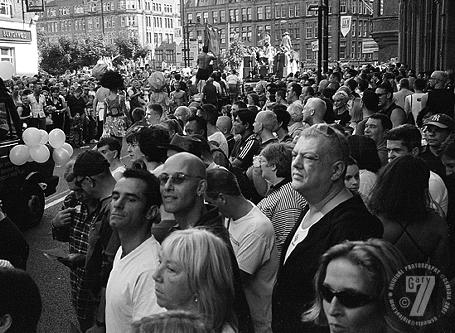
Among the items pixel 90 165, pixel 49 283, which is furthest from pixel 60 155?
pixel 90 165

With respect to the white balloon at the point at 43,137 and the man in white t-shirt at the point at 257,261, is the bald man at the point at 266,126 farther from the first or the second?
the man in white t-shirt at the point at 257,261

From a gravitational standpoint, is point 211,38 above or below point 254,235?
above

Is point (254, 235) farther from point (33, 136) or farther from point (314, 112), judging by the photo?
point (33, 136)

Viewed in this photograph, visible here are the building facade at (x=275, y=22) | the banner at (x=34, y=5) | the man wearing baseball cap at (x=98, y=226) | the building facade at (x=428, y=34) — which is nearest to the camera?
the man wearing baseball cap at (x=98, y=226)

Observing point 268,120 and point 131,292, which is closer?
point 131,292

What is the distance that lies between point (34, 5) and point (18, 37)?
958cm

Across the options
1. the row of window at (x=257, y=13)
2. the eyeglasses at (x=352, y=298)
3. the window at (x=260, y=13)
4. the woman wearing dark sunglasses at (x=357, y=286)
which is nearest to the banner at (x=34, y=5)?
the woman wearing dark sunglasses at (x=357, y=286)

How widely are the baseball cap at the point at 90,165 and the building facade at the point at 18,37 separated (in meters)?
39.4

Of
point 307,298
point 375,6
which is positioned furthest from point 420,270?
point 375,6

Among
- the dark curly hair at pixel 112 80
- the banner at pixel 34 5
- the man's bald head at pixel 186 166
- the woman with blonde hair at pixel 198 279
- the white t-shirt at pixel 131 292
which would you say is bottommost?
the white t-shirt at pixel 131 292

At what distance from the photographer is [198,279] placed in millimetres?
2779

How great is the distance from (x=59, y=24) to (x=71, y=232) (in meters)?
145

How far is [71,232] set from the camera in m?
4.91

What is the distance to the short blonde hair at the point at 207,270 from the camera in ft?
9.07
